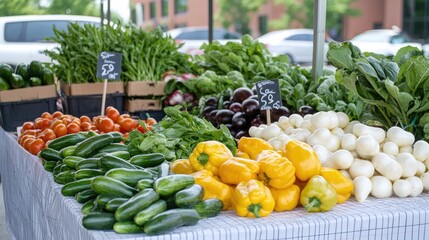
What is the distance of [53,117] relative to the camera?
12.4 ft

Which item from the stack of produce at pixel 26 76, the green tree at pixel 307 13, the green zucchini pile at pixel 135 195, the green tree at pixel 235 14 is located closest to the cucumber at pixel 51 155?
the green zucchini pile at pixel 135 195

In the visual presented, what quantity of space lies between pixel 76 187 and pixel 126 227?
1.50 feet

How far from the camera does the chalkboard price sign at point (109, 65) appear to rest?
4.02m

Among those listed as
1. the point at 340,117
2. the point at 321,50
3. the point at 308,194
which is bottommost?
the point at 308,194

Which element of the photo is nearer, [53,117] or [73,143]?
[73,143]

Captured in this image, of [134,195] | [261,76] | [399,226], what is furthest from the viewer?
[261,76]

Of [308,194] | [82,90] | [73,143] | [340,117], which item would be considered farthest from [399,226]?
[82,90]

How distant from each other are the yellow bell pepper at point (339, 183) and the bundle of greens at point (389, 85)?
55cm

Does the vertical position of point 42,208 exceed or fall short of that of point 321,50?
it falls short

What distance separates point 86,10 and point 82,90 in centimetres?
2038

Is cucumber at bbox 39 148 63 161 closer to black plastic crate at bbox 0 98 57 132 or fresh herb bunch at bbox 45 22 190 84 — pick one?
black plastic crate at bbox 0 98 57 132

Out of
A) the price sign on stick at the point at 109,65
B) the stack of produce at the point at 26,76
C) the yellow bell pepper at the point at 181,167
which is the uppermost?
the price sign on stick at the point at 109,65

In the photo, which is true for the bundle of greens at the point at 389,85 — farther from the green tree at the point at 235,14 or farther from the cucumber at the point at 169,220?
the green tree at the point at 235,14

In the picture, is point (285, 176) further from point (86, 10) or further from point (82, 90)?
point (86, 10)
